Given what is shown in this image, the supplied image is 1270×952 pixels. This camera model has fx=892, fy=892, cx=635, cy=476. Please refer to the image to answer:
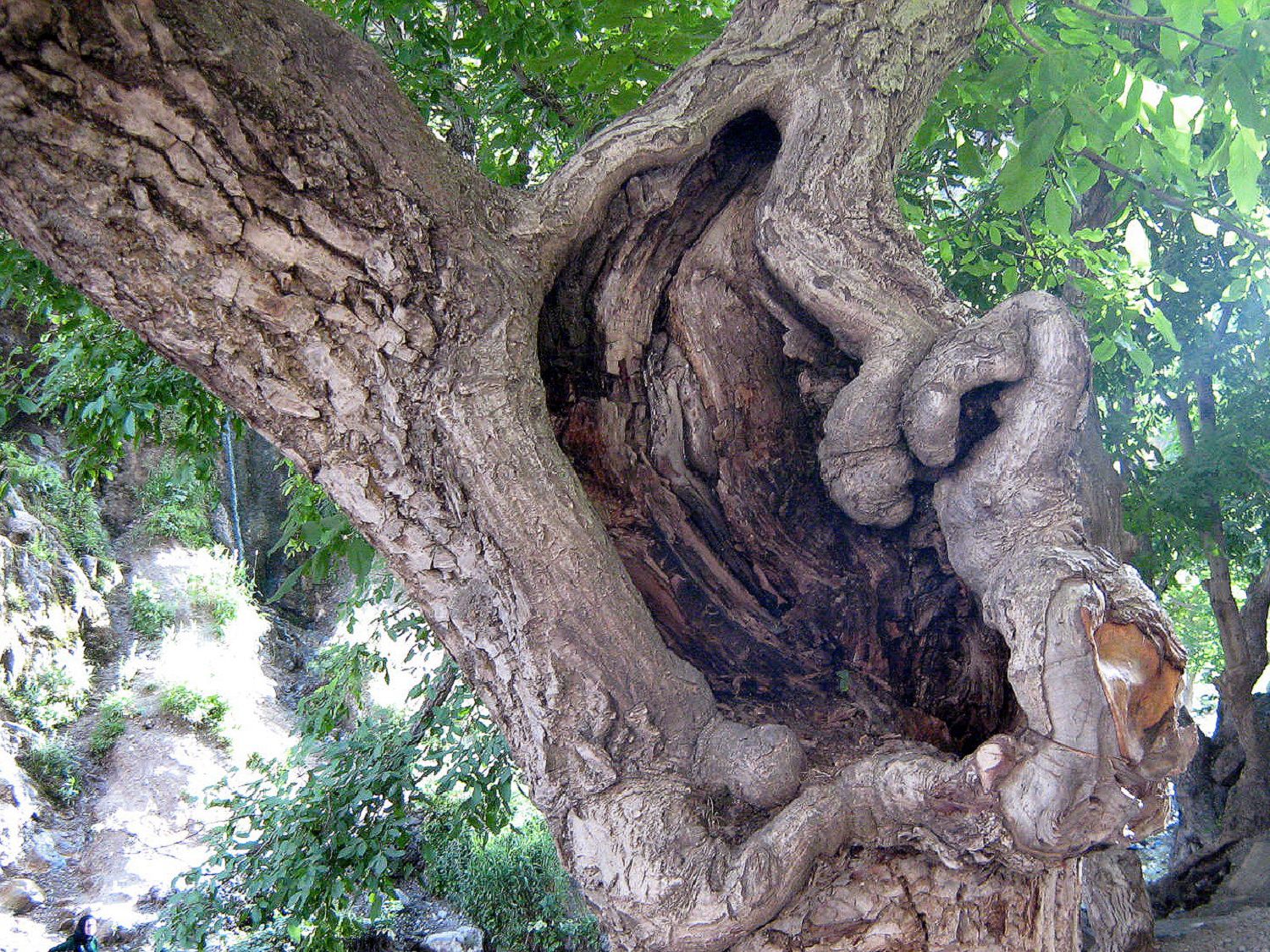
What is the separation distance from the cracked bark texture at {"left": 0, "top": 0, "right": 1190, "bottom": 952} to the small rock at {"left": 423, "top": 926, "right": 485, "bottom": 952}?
19.4ft

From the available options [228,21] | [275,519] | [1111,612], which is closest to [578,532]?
[1111,612]

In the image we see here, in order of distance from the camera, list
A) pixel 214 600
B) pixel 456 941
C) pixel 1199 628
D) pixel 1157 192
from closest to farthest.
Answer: pixel 1157 192 → pixel 456 941 → pixel 214 600 → pixel 1199 628

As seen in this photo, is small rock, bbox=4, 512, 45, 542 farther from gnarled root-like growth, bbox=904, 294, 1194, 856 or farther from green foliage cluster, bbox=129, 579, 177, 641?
gnarled root-like growth, bbox=904, 294, 1194, 856

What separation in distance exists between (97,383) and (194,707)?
5.64 metres

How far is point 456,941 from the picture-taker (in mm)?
6898

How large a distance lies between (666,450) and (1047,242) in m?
2.56

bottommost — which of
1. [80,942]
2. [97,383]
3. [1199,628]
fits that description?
[1199,628]

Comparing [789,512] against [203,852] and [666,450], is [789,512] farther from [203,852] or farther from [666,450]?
[203,852]

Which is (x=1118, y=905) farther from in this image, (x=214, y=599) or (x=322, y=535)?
(x=214, y=599)

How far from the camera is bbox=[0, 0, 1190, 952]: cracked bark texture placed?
141 centimetres

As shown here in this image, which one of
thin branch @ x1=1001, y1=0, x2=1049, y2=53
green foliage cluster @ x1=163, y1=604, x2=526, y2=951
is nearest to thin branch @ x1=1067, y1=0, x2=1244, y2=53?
thin branch @ x1=1001, y1=0, x2=1049, y2=53

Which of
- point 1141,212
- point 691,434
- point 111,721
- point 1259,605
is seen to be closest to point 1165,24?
point 691,434

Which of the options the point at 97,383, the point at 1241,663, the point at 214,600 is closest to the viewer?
the point at 97,383

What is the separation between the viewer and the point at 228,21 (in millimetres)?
1531
